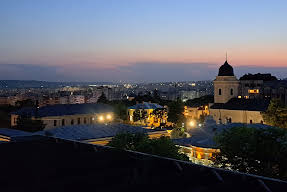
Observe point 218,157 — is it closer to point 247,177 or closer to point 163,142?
point 163,142

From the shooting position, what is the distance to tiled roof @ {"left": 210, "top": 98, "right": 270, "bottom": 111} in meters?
55.0

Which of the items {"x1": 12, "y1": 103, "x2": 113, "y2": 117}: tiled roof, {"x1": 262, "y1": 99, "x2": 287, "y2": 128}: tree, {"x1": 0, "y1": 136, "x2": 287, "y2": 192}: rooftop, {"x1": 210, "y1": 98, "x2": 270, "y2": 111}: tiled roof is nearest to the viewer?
{"x1": 0, "y1": 136, "x2": 287, "y2": 192}: rooftop

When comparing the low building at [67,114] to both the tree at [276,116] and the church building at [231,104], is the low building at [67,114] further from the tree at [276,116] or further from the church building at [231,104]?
the tree at [276,116]

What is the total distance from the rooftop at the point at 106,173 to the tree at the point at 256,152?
1291 cm

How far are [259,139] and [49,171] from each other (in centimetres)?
1604

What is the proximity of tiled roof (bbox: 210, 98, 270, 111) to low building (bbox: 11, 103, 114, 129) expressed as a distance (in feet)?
62.9

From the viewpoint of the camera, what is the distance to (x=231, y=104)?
5919cm

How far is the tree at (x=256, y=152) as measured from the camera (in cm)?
2078

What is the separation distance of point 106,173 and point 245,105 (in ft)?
168

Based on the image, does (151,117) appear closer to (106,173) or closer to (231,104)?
(231,104)

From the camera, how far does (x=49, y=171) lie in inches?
342

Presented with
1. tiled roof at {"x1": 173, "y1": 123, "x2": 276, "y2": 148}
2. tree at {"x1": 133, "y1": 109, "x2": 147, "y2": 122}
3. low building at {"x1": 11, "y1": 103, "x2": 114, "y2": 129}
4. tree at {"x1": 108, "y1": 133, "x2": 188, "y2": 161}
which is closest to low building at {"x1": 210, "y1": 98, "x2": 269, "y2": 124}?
tree at {"x1": 133, "y1": 109, "x2": 147, "y2": 122}

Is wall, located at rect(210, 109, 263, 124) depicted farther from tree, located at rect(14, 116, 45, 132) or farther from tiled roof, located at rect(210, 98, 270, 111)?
tree, located at rect(14, 116, 45, 132)

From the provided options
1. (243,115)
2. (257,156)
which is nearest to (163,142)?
(257,156)
